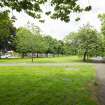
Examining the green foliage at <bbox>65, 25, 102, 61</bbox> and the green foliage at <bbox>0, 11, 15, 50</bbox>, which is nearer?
the green foliage at <bbox>0, 11, 15, 50</bbox>

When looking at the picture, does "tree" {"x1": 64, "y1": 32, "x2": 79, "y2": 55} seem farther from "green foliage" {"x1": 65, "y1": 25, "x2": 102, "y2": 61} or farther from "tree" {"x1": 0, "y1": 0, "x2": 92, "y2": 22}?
"tree" {"x1": 0, "y1": 0, "x2": 92, "y2": 22}

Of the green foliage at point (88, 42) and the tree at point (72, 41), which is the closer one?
the green foliage at point (88, 42)

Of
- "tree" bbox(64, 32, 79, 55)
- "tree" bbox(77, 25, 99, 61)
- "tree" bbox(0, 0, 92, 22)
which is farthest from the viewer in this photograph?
"tree" bbox(64, 32, 79, 55)

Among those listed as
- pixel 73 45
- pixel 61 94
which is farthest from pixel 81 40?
pixel 61 94

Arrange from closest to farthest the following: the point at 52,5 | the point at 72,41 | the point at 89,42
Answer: the point at 52,5 < the point at 89,42 < the point at 72,41

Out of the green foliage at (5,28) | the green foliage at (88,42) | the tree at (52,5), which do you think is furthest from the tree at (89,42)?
the tree at (52,5)

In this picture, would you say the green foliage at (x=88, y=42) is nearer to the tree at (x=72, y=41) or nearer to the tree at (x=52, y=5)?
the tree at (x=72, y=41)

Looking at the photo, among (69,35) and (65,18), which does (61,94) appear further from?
(69,35)

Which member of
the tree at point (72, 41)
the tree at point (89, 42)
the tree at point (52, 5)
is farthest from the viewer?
the tree at point (72, 41)

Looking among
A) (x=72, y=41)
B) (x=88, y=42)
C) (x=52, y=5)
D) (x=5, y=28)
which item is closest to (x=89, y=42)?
(x=88, y=42)

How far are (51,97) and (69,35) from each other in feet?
154

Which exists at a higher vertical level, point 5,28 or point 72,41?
point 72,41

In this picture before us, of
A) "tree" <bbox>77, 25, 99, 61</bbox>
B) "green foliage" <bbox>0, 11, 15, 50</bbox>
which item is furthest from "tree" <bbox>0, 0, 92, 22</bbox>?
"tree" <bbox>77, 25, 99, 61</bbox>

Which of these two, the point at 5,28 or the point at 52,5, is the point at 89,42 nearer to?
the point at 5,28
